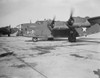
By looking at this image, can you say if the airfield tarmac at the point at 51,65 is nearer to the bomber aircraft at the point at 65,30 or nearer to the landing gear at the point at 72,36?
the landing gear at the point at 72,36

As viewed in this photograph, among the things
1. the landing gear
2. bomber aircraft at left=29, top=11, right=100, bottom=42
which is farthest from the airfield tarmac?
bomber aircraft at left=29, top=11, right=100, bottom=42

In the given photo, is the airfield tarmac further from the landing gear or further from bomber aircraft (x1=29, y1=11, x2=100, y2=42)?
bomber aircraft (x1=29, y1=11, x2=100, y2=42)

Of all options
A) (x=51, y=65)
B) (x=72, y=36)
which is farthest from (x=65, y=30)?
(x=51, y=65)

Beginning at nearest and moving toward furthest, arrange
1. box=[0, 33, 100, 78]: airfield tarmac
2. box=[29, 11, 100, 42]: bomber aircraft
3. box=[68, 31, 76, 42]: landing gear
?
box=[0, 33, 100, 78]: airfield tarmac < box=[68, 31, 76, 42]: landing gear < box=[29, 11, 100, 42]: bomber aircraft

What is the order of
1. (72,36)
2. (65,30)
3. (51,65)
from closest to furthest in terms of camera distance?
(51,65)
(72,36)
(65,30)

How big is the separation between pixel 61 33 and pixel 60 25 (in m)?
1.79

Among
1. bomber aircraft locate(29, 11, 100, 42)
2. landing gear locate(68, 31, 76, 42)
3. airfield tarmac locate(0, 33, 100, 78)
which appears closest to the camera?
airfield tarmac locate(0, 33, 100, 78)

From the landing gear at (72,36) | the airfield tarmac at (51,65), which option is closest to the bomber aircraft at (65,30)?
the landing gear at (72,36)

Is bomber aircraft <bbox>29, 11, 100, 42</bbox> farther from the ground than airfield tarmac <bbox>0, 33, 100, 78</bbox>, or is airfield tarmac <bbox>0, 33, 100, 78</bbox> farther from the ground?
bomber aircraft <bbox>29, 11, 100, 42</bbox>

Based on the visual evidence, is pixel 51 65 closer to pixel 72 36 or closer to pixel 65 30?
pixel 72 36

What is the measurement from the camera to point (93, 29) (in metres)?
39.1

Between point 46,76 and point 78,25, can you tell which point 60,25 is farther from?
point 46,76

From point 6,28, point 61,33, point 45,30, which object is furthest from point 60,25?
point 6,28

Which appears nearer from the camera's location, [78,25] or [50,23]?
[78,25]
